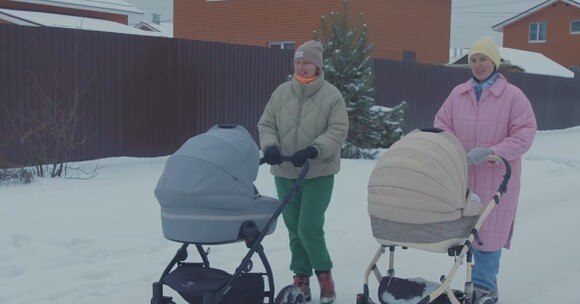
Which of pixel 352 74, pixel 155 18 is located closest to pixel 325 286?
pixel 352 74

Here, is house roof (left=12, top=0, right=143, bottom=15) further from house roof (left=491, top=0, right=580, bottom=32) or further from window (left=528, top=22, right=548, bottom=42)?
window (left=528, top=22, right=548, bottom=42)

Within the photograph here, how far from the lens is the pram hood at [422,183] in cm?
414

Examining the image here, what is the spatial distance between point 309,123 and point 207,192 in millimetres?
1199

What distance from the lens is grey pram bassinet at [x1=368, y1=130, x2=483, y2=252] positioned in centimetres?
414

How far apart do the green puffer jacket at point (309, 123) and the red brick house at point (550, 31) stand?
135 feet

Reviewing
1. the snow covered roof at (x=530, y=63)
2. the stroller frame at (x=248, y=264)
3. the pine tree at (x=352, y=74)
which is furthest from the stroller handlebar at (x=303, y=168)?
the snow covered roof at (x=530, y=63)

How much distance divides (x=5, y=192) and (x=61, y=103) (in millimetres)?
2479

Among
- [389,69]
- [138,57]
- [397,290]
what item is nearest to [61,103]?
[138,57]

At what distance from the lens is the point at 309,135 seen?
16.4 ft

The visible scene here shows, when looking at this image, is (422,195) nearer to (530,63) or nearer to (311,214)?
(311,214)

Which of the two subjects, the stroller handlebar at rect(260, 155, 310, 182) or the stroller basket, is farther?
the stroller handlebar at rect(260, 155, 310, 182)

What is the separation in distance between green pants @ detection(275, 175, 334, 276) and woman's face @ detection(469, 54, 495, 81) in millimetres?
1304

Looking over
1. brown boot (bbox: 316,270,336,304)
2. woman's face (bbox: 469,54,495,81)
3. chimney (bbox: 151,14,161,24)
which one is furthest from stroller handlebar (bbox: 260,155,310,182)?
chimney (bbox: 151,14,161,24)

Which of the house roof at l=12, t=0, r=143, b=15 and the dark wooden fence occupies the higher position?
the house roof at l=12, t=0, r=143, b=15
